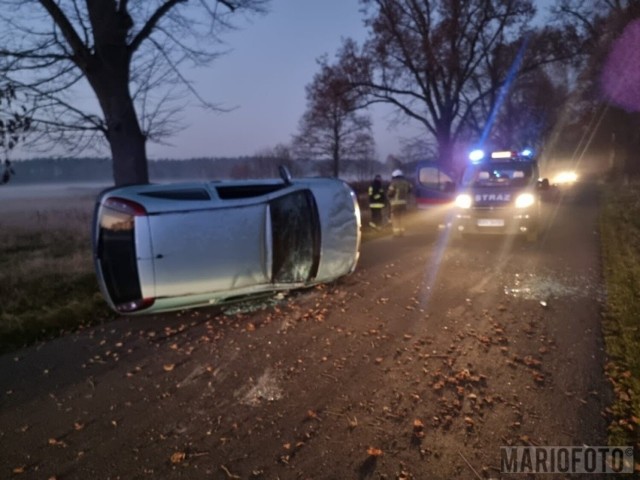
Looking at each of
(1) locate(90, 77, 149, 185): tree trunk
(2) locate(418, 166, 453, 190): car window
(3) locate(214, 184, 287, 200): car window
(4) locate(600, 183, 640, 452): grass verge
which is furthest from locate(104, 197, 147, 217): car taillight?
(2) locate(418, 166, 453, 190): car window

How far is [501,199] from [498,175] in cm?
105

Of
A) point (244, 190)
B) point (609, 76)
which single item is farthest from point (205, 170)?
point (244, 190)

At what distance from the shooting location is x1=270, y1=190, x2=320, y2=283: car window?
571 cm

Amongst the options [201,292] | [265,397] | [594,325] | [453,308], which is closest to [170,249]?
[201,292]

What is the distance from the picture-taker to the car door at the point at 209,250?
4895 millimetres

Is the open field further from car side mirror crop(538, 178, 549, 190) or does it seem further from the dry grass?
car side mirror crop(538, 178, 549, 190)

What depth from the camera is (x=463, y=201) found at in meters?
10.0

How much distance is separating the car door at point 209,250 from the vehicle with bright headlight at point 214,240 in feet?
0.04

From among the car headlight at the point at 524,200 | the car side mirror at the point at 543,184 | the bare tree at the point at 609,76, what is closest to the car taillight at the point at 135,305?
the car headlight at the point at 524,200

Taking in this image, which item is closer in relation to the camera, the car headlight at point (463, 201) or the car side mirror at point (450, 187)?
the car headlight at point (463, 201)

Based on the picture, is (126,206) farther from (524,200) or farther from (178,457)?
(524,200)

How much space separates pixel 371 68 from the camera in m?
20.1

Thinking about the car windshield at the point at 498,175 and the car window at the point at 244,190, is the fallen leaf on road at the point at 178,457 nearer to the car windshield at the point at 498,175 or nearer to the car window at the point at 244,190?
the car window at the point at 244,190

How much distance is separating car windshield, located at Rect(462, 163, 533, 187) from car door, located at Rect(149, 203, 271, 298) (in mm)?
6581
